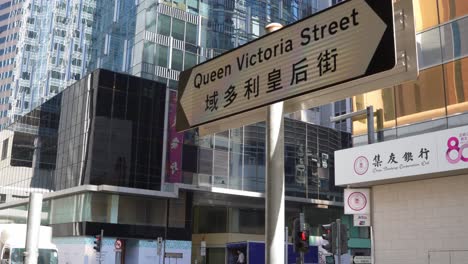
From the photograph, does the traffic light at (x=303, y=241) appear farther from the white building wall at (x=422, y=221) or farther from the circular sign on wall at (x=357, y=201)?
the white building wall at (x=422, y=221)

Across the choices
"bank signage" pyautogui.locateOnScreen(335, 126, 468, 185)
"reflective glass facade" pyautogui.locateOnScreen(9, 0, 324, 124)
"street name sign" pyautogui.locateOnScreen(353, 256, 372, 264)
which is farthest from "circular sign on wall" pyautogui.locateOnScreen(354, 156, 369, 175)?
"reflective glass facade" pyautogui.locateOnScreen(9, 0, 324, 124)

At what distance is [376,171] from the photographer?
1537 cm

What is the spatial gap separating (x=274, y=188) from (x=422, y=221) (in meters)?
11.8

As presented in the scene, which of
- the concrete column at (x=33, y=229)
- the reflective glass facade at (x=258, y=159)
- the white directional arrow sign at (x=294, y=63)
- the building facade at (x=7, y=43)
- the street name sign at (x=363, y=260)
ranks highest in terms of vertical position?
the building facade at (x=7, y=43)

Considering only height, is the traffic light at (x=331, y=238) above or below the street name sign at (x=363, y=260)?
above

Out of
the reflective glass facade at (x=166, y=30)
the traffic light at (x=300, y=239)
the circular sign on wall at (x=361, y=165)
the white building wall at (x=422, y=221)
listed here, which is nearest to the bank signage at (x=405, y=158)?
the circular sign on wall at (x=361, y=165)

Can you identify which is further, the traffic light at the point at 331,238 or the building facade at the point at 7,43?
the building facade at the point at 7,43

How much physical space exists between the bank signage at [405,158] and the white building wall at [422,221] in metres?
0.56

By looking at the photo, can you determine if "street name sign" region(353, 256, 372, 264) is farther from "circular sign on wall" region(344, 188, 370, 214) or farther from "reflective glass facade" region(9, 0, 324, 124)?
"reflective glass facade" region(9, 0, 324, 124)

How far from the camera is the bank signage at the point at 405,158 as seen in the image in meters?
13.2

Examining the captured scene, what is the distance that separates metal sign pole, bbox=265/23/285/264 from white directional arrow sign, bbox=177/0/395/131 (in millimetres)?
167

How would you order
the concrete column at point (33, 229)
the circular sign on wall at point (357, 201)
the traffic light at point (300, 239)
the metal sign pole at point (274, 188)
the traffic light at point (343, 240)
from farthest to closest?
the traffic light at point (343, 240), the circular sign on wall at point (357, 201), the traffic light at point (300, 239), the concrete column at point (33, 229), the metal sign pole at point (274, 188)

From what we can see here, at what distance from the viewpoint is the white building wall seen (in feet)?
45.2

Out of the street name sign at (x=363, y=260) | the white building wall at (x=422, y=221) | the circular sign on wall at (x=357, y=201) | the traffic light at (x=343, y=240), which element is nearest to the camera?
the white building wall at (x=422, y=221)
